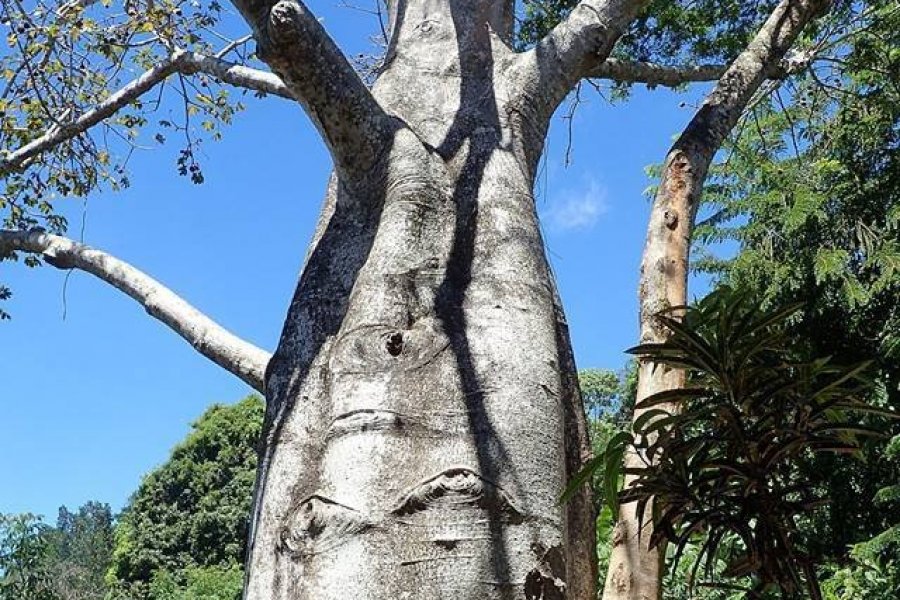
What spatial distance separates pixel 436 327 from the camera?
5.51ft

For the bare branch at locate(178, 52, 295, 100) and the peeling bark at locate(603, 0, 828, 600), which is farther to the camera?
the bare branch at locate(178, 52, 295, 100)

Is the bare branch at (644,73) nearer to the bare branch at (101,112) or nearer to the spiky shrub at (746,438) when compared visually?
the bare branch at (101,112)

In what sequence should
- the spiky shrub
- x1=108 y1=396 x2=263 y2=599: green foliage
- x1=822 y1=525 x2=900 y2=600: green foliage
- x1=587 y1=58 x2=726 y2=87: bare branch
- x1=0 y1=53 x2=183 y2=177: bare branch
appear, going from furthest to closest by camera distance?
x1=108 y1=396 x2=263 y2=599: green foliage, x1=822 y1=525 x2=900 y2=600: green foliage, x1=0 y1=53 x2=183 y2=177: bare branch, x1=587 y1=58 x2=726 y2=87: bare branch, the spiky shrub

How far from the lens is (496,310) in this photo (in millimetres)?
1734

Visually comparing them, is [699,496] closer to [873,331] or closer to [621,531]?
[621,531]

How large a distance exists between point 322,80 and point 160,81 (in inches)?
95.5

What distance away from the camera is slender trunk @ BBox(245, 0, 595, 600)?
1.44 m

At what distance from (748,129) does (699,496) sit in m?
9.24

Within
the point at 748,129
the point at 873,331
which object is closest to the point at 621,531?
the point at 873,331

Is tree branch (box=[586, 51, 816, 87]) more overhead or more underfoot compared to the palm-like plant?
more overhead

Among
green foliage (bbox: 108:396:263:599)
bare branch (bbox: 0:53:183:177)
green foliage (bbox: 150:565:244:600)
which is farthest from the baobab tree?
green foliage (bbox: 108:396:263:599)

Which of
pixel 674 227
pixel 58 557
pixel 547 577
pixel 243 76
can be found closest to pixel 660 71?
pixel 243 76

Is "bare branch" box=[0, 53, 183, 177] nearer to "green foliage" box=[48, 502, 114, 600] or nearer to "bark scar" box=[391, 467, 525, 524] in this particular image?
"bark scar" box=[391, 467, 525, 524]

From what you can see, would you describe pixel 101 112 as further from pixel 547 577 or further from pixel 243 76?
pixel 547 577
